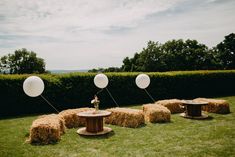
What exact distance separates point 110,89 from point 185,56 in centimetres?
4862

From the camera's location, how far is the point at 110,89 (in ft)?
63.0

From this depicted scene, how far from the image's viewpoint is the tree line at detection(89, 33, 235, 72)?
6037 cm

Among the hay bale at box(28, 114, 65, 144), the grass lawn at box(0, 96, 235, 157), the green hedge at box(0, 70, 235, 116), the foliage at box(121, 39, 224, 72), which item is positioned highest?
the foliage at box(121, 39, 224, 72)

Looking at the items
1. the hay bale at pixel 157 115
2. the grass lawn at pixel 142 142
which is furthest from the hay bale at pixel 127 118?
the hay bale at pixel 157 115

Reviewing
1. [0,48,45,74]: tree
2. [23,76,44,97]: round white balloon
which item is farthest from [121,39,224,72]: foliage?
[23,76,44,97]: round white balloon

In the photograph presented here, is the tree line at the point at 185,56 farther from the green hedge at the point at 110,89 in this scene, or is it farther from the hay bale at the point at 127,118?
the hay bale at the point at 127,118

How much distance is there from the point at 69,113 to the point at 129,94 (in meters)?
8.74

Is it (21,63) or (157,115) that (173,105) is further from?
(21,63)

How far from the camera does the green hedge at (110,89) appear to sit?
15820mm

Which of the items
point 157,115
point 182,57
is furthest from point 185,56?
point 157,115

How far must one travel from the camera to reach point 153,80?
20984 mm

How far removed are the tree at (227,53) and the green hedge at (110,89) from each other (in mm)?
39266

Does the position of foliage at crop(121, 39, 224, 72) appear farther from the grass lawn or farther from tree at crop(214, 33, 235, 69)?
the grass lawn

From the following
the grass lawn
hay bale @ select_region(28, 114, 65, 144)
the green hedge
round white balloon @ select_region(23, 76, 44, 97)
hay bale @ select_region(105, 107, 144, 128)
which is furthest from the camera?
the green hedge
